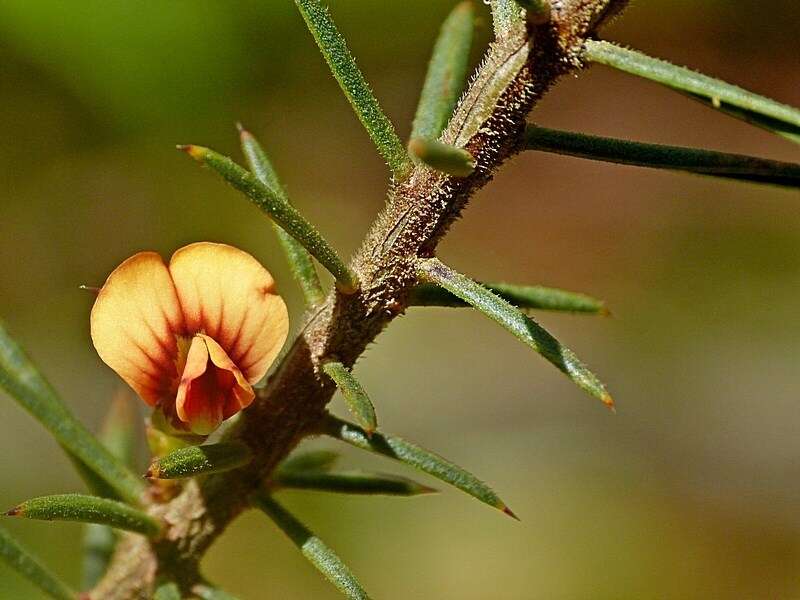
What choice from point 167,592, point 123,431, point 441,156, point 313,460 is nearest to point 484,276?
point 123,431

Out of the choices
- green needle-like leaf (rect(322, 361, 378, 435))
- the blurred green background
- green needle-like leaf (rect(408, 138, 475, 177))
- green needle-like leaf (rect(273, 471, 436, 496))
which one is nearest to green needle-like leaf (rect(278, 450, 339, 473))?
green needle-like leaf (rect(273, 471, 436, 496))

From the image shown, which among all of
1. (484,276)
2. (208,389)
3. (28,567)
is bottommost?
(28,567)

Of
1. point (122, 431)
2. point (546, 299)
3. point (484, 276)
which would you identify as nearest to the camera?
point (546, 299)

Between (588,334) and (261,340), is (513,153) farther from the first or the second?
(588,334)

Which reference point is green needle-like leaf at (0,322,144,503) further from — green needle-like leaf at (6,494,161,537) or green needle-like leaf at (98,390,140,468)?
green needle-like leaf at (98,390,140,468)

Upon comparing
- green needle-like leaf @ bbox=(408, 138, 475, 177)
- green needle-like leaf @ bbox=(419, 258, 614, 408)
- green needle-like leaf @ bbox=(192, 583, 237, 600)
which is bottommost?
green needle-like leaf @ bbox=(192, 583, 237, 600)

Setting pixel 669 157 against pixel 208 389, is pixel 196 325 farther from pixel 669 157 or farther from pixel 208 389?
pixel 669 157

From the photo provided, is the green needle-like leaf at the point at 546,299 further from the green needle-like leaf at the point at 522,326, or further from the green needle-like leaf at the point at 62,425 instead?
the green needle-like leaf at the point at 62,425
